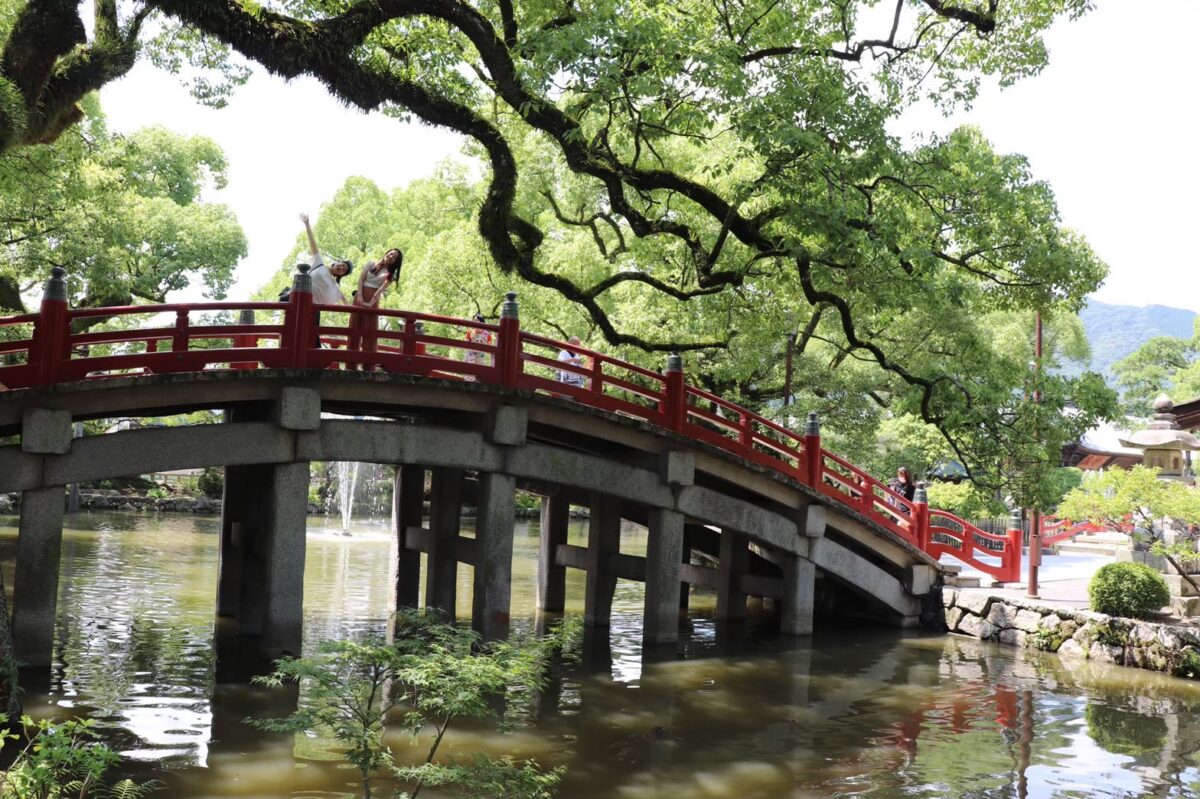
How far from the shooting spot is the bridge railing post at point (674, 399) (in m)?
17.2

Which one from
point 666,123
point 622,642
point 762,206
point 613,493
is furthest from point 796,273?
point 622,642

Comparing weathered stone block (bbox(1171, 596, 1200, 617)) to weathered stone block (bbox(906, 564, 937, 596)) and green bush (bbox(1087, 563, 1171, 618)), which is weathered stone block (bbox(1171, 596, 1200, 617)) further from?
weathered stone block (bbox(906, 564, 937, 596))

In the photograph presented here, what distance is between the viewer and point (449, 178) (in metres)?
33.0

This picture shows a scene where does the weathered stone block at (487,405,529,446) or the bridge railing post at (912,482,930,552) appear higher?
the weathered stone block at (487,405,529,446)

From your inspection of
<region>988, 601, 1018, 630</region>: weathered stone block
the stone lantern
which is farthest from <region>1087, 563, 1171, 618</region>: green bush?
the stone lantern

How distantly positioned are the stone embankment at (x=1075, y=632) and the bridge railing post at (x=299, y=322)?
44.2 ft

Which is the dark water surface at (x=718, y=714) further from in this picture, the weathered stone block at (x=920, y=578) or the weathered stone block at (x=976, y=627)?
the weathered stone block at (x=920, y=578)

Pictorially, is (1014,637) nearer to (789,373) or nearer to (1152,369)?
(789,373)

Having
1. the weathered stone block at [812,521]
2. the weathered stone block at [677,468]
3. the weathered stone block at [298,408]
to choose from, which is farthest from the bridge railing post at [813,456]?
the weathered stone block at [298,408]

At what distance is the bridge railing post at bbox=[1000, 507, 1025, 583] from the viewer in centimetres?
2239

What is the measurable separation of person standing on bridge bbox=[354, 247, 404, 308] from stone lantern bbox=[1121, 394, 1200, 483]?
58.5ft

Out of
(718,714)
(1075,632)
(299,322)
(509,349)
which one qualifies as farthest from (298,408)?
(1075,632)

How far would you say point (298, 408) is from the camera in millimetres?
14227

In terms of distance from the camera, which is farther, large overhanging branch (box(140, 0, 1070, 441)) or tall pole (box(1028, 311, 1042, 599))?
tall pole (box(1028, 311, 1042, 599))
